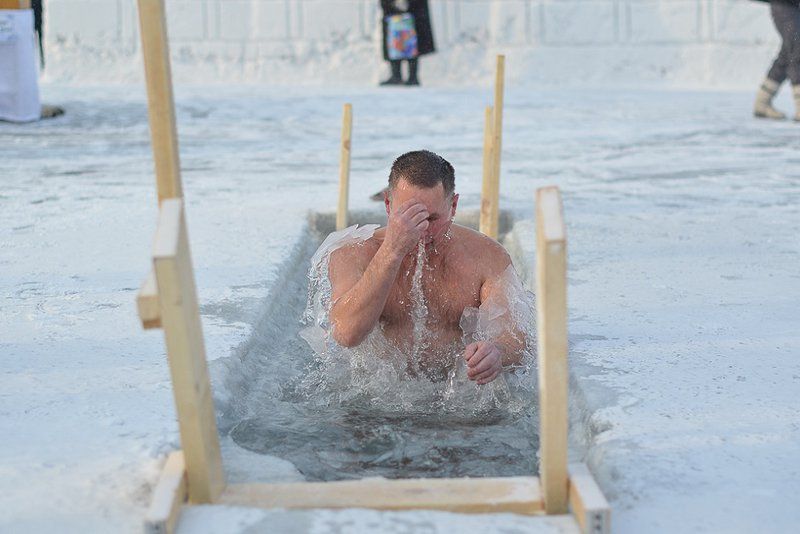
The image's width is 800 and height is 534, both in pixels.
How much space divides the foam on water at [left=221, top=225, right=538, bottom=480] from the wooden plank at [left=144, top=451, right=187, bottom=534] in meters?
0.58

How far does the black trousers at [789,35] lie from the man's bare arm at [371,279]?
6.86 m

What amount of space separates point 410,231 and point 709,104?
985cm

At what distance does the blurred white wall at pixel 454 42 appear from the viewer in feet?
50.4

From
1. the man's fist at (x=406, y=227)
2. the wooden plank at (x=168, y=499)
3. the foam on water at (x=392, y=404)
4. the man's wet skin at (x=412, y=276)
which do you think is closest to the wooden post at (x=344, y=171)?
the foam on water at (x=392, y=404)

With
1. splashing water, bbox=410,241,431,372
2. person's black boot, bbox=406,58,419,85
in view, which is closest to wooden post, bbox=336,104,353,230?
splashing water, bbox=410,241,431,372

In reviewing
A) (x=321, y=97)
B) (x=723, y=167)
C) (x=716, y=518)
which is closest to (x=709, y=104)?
(x=321, y=97)

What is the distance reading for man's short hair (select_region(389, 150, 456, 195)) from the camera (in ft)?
9.59

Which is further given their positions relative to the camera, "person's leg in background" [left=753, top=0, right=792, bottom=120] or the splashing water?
"person's leg in background" [left=753, top=0, right=792, bottom=120]

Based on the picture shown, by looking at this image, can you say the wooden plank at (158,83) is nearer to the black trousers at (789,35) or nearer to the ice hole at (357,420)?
the ice hole at (357,420)

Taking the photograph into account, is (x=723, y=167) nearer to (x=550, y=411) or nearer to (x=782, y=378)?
(x=782, y=378)

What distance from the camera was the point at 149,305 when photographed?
1924 millimetres

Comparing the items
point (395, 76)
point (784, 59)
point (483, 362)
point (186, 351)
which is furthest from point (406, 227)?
point (395, 76)

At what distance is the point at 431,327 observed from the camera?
10.8ft

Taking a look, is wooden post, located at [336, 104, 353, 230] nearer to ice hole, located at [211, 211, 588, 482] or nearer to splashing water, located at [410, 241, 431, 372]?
ice hole, located at [211, 211, 588, 482]
